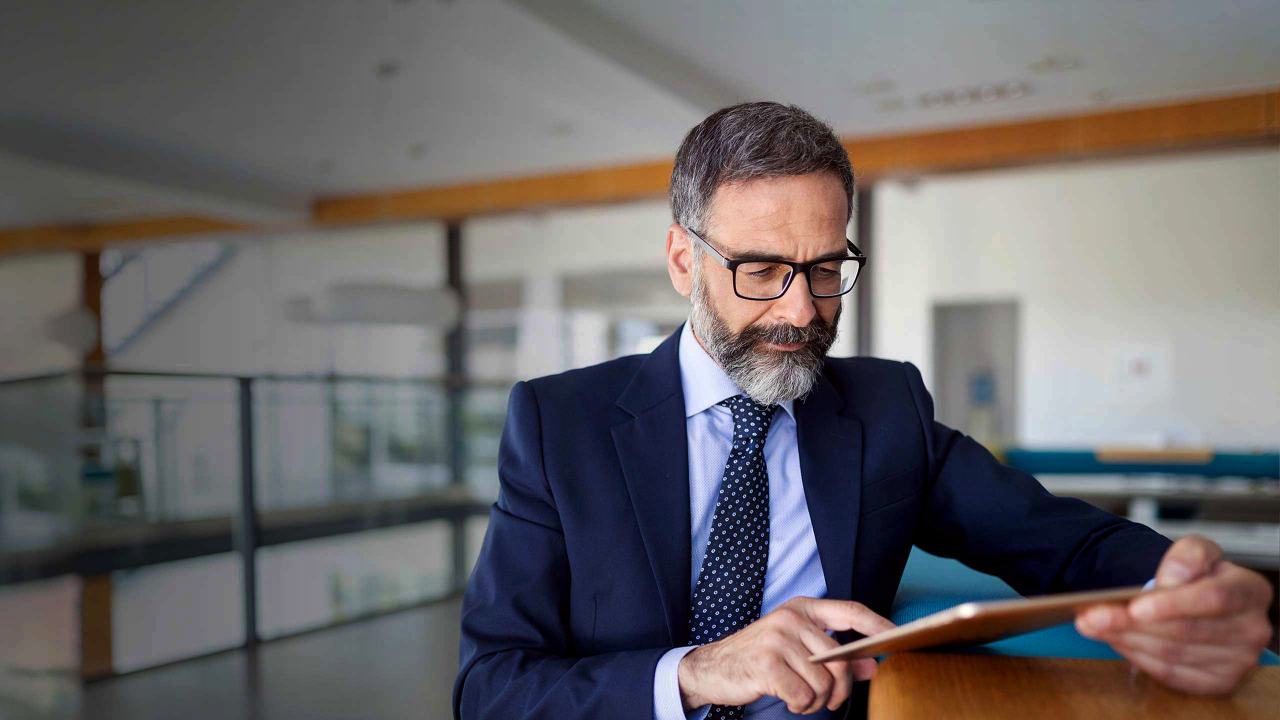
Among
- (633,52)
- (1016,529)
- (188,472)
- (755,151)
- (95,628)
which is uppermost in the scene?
(633,52)

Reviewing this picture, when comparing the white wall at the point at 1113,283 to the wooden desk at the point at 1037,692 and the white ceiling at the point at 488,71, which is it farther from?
the wooden desk at the point at 1037,692

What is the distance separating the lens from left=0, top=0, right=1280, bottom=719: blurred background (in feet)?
10.4

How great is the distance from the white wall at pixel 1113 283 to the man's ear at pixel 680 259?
647 cm

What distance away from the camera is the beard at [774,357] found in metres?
1.16

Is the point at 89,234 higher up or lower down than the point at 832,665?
higher up

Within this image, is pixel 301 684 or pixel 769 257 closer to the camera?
pixel 769 257

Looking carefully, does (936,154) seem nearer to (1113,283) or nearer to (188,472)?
(1113,283)

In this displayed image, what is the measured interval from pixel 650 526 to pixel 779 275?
35 centimetres

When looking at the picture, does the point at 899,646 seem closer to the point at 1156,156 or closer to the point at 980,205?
the point at 1156,156

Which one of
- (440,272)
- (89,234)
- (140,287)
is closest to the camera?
(89,234)

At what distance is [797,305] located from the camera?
44.7 inches

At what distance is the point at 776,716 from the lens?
1128 mm

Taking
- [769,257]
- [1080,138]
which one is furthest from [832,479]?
[1080,138]

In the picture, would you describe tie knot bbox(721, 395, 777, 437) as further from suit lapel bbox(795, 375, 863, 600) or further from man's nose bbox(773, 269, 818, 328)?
man's nose bbox(773, 269, 818, 328)
